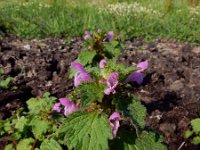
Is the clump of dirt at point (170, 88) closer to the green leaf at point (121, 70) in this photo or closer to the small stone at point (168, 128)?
the small stone at point (168, 128)

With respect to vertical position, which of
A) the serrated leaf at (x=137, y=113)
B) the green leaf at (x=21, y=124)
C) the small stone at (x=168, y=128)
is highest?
the serrated leaf at (x=137, y=113)

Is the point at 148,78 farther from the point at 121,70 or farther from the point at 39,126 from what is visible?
the point at 121,70

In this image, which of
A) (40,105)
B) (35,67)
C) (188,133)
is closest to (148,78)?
(35,67)

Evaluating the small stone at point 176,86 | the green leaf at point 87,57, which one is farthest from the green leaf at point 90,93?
the small stone at point 176,86

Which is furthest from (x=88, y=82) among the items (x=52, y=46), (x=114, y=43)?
(x=52, y=46)

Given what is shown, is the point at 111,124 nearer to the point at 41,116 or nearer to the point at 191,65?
the point at 41,116

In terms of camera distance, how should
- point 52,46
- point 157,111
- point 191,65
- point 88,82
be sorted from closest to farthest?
point 88,82, point 157,111, point 191,65, point 52,46
